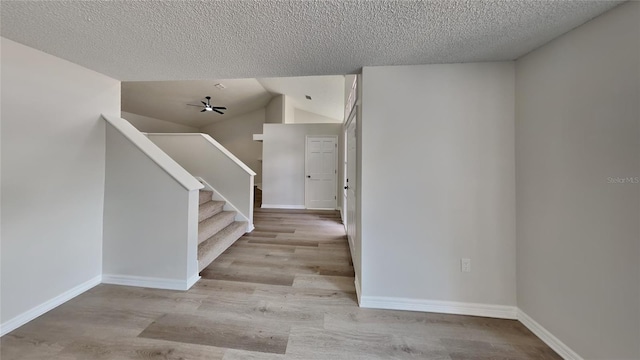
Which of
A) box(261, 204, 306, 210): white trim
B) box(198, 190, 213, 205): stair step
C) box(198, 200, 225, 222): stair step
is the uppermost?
box(198, 190, 213, 205): stair step

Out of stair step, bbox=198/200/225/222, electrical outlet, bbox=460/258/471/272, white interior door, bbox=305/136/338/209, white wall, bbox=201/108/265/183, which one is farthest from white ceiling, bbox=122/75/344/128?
electrical outlet, bbox=460/258/471/272

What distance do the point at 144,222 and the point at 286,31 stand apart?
7.07ft

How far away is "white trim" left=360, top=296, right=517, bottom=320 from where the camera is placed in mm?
1731

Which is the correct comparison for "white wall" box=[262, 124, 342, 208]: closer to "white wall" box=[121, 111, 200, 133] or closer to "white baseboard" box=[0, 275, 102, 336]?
"white baseboard" box=[0, 275, 102, 336]

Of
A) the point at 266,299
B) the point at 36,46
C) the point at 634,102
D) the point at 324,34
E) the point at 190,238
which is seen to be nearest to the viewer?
the point at 634,102

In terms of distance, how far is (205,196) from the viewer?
3.66m

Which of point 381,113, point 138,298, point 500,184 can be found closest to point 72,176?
point 138,298

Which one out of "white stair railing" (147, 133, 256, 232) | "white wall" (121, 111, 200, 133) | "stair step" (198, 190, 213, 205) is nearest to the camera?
"stair step" (198, 190, 213, 205)

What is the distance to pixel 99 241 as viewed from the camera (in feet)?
7.00

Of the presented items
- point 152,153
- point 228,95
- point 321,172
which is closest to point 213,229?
point 152,153

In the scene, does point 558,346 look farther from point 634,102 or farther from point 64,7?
point 64,7

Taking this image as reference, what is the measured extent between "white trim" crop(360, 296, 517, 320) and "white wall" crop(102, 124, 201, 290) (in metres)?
1.75

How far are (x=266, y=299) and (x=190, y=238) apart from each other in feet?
3.08

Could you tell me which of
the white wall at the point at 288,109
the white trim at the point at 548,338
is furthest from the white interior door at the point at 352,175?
the white wall at the point at 288,109
